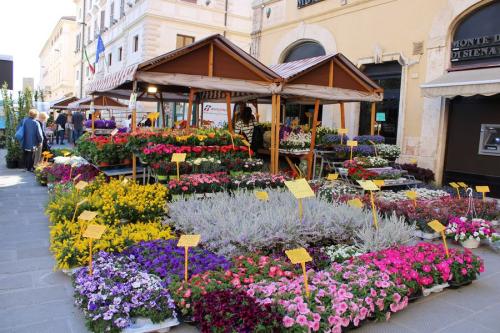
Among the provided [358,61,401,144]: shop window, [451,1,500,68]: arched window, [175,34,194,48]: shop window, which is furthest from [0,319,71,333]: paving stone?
[175,34,194,48]: shop window

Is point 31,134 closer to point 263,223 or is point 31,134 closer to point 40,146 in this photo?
point 40,146

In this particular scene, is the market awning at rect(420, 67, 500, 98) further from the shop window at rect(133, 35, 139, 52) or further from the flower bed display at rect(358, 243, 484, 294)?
the shop window at rect(133, 35, 139, 52)

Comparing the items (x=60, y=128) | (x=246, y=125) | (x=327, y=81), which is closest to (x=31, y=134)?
(x=246, y=125)

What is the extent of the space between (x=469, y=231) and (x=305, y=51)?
11.8 metres

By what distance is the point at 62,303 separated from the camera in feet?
12.4

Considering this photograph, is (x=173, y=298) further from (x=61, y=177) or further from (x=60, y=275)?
(x=61, y=177)

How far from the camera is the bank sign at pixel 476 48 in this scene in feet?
33.3

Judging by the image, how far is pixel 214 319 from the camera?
3.09m

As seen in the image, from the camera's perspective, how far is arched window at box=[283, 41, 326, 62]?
15.9 meters

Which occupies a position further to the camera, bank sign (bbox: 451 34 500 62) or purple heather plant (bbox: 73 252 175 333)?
bank sign (bbox: 451 34 500 62)

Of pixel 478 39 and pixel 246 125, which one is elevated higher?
pixel 478 39

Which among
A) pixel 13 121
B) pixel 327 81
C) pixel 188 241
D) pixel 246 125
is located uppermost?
pixel 327 81

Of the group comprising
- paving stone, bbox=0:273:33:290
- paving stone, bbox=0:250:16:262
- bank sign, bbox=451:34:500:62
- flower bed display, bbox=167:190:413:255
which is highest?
bank sign, bbox=451:34:500:62

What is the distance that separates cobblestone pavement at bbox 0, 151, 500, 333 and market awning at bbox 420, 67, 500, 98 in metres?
4.41
